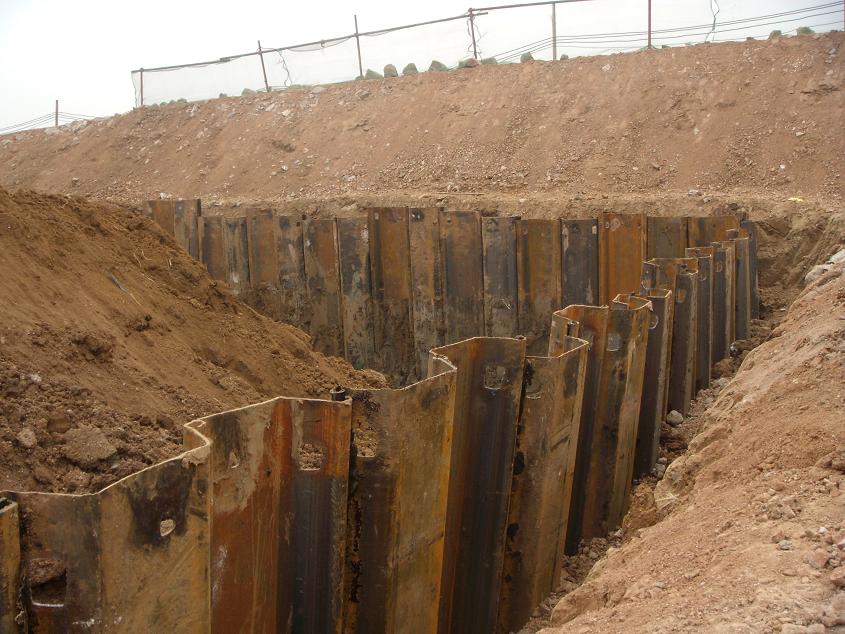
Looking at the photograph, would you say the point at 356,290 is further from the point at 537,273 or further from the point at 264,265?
the point at 537,273

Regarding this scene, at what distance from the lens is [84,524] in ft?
8.55

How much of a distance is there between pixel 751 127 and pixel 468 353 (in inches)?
643

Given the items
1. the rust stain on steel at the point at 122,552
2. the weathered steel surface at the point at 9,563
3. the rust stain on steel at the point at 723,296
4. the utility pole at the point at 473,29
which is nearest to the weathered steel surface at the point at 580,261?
the rust stain on steel at the point at 723,296

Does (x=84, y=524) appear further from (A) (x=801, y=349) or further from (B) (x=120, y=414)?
(A) (x=801, y=349)

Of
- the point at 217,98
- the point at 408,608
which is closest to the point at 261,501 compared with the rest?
the point at 408,608

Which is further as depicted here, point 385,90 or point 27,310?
point 385,90

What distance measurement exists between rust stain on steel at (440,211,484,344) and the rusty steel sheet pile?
2852 mm

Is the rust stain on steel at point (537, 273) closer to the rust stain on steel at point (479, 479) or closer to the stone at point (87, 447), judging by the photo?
the rust stain on steel at point (479, 479)

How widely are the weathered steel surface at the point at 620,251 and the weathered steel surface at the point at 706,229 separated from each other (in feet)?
2.13

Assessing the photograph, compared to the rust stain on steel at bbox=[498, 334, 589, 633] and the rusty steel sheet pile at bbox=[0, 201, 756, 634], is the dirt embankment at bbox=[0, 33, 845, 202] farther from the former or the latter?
the rust stain on steel at bbox=[498, 334, 589, 633]

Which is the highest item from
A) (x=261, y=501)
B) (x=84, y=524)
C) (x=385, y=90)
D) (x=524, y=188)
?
(x=385, y=90)

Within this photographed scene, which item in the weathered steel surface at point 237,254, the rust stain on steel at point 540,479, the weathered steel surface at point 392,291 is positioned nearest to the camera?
the rust stain on steel at point 540,479

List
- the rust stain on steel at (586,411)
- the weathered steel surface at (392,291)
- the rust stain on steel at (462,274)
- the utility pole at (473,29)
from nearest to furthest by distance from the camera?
the rust stain on steel at (586,411) < the rust stain on steel at (462,274) < the weathered steel surface at (392,291) < the utility pole at (473,29)

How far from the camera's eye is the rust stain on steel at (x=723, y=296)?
860cm
